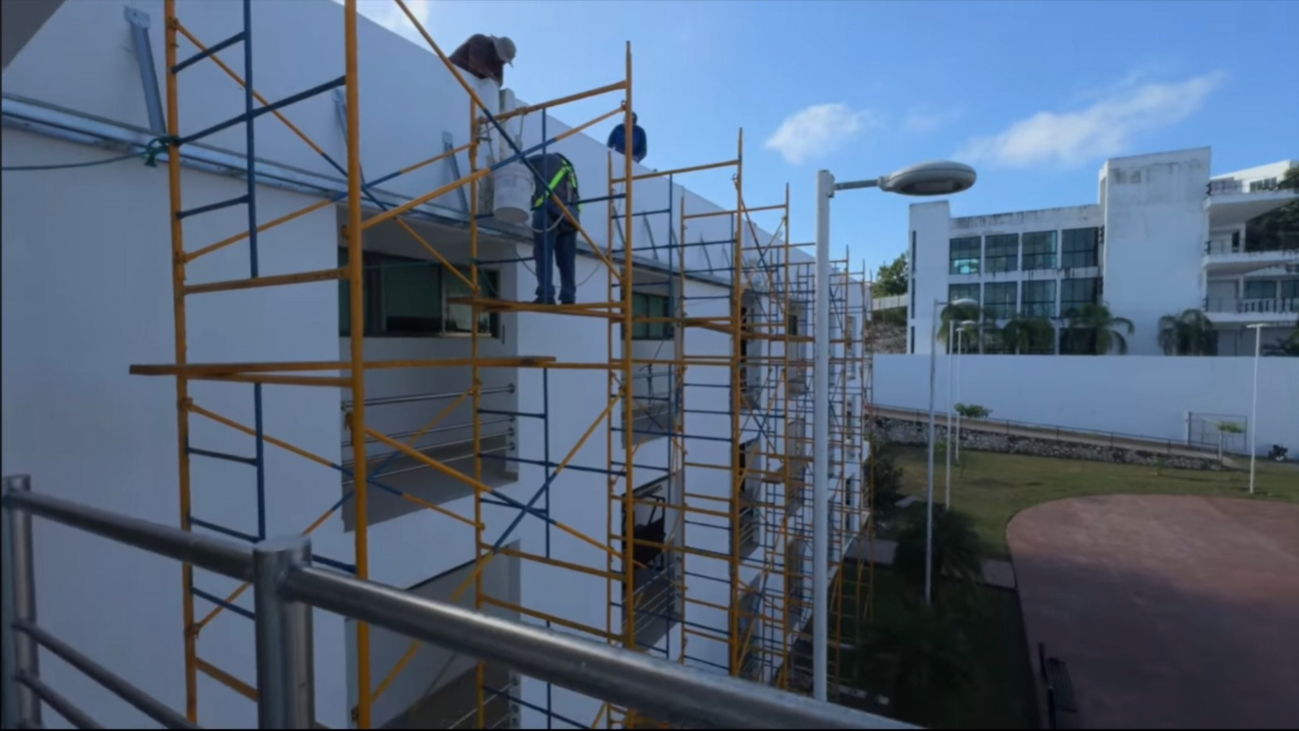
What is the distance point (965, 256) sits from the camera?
31.2m

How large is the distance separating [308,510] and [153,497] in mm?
770

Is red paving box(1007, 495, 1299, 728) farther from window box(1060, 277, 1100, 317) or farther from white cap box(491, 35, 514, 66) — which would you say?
window box(1060, 277, 1100, 317)

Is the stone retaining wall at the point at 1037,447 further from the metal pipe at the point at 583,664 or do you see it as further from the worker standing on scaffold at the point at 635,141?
the metal pipe at the point at 583,664

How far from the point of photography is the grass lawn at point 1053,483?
16609 mm

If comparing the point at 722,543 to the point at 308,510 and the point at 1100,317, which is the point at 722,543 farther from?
the point at 1100,317

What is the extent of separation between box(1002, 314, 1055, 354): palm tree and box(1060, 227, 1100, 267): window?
305 centimetres

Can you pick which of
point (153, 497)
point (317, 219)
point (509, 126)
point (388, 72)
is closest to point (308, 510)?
point (153, 497)

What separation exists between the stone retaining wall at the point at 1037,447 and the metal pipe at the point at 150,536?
27110mm

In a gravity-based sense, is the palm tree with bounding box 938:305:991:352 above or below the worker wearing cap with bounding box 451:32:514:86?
below

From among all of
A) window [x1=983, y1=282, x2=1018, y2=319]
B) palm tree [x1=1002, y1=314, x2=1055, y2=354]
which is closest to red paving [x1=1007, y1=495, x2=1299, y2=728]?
palm tree [x1=1002, y1=314, x2=1055, y2=354]

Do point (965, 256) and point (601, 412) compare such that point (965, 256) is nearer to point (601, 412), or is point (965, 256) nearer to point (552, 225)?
point (601, 412)

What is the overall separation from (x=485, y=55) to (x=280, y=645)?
515 centimetres

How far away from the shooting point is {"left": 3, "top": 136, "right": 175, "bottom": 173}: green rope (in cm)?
261

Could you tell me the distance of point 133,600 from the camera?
9.53ft
